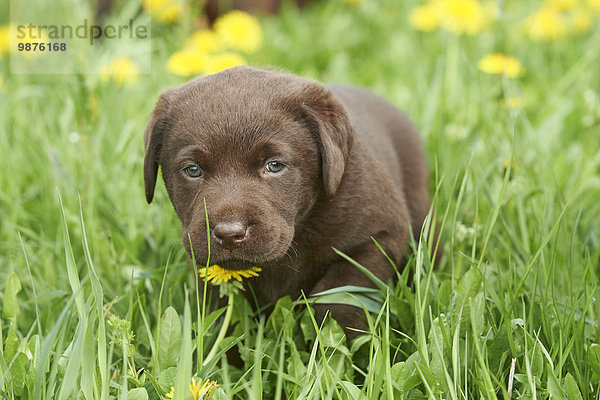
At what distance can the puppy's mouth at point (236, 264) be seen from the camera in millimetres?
2350

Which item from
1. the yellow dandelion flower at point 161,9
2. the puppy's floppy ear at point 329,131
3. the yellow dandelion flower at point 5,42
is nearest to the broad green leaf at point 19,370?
the puppy's floppy ear at point 329,131

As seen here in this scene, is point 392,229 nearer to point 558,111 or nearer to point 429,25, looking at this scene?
point 558,111

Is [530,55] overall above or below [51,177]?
above

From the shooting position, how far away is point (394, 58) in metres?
6.00

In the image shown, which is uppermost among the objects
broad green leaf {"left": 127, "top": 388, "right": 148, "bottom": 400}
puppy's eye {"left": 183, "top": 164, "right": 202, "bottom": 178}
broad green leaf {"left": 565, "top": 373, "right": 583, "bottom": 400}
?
puppy's eye {"left": 183, "top": 164, "right": 202, "bottom": 178}

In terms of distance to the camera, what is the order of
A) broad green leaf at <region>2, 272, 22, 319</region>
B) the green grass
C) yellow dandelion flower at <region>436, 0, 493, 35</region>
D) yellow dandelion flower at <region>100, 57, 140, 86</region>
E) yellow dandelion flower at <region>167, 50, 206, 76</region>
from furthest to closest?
1. yellow dandelion flower at <region>436, 0, 493, 35</region>
2. yellow dandelion flower at <region>100, 57, 140, 86</region>
3. yellow dandelion flower at <region>167, 50, 206, 76</region>
4. broad green leaf at <region>2, 272, 22, 319</region>
5. the green grass

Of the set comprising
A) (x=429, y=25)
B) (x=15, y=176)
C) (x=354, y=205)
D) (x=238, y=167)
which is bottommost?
(x=15, y=176)

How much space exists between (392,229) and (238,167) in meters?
0.71

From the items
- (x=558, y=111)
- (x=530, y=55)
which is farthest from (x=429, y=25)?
(x=558, y=111)

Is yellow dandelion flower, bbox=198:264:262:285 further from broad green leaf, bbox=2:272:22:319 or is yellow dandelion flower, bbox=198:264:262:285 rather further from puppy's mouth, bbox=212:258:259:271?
broad green leaf, bbox=2:272:22:319

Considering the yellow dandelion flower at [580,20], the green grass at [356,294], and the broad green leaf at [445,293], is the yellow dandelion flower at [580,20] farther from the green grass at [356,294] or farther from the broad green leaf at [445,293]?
the broad green leaf at [445,293]

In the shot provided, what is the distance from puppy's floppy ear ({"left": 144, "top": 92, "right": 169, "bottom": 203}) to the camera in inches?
107

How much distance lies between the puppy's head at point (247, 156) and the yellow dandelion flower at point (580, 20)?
4.31 m

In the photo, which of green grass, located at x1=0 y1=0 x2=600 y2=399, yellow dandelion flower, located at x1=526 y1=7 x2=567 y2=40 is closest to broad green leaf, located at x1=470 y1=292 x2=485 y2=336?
green grass, located at x1=0 y1=0 x2=600 y2=399
